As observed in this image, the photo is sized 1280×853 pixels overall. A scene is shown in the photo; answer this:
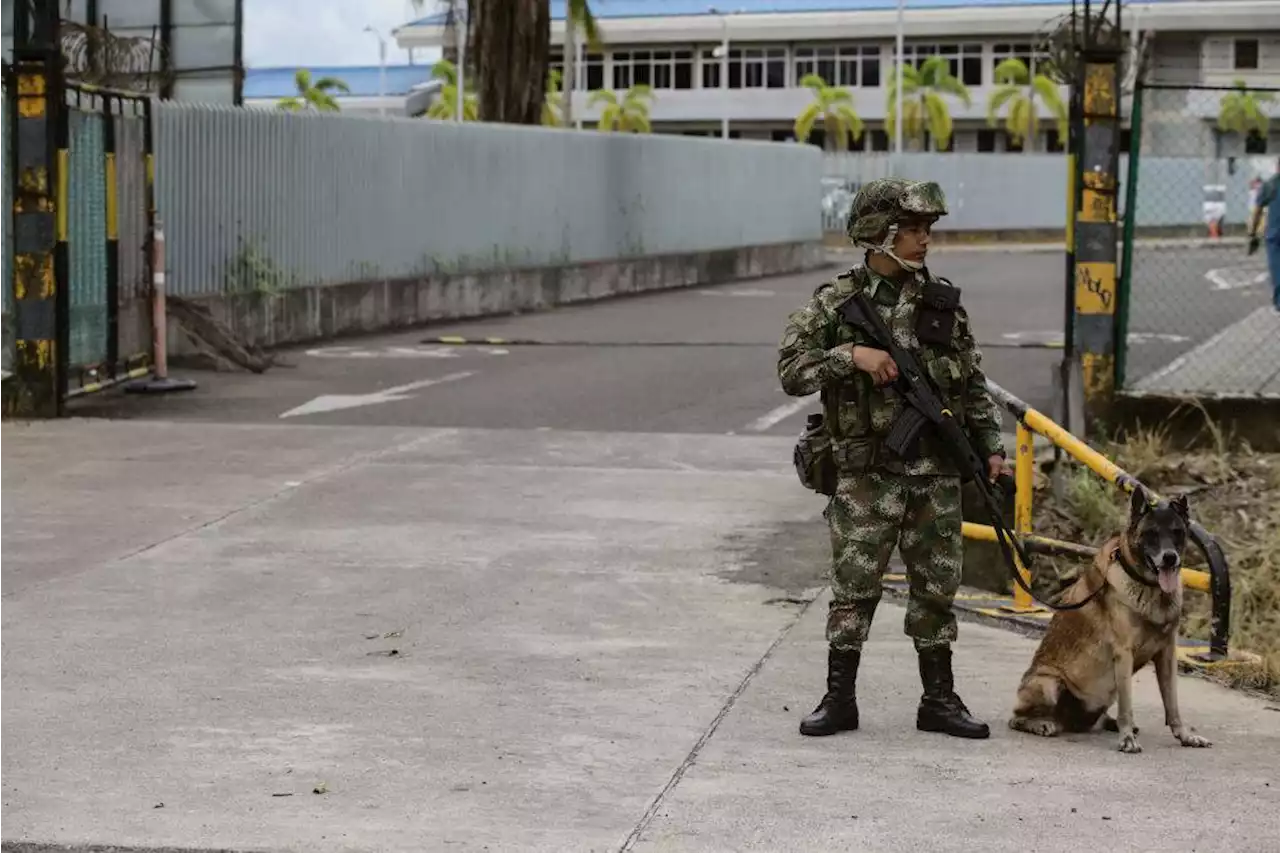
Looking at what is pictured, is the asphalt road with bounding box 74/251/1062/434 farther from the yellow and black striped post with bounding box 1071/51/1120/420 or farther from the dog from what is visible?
the dog

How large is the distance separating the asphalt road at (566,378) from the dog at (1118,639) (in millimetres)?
7456

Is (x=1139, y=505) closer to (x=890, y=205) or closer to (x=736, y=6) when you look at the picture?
(x=890, y=205)

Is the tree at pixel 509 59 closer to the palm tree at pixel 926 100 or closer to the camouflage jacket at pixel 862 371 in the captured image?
the camouflage jacket at pixel 862 371

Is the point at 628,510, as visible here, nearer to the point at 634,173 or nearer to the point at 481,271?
the point at 481,271

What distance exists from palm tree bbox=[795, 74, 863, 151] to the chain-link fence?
3604 centimetres

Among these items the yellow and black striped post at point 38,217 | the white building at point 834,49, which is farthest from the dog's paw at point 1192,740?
the white building at point 834,49

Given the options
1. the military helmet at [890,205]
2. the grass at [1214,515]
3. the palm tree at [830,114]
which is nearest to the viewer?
the military helmet at [890,205]

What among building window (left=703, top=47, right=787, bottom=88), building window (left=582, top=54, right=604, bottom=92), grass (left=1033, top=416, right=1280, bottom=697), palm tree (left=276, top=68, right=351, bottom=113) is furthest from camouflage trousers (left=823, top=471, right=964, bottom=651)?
palm tree (left=276, top=68, right=351, bottom=113)

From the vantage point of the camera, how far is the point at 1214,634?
24.3 ft

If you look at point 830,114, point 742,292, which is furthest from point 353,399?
point 830,114

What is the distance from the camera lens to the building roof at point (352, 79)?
327 feet

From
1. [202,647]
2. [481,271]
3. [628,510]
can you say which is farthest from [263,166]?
[202,647]

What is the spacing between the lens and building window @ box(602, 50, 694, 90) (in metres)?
90.1

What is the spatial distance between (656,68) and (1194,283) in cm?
6275
